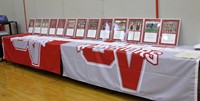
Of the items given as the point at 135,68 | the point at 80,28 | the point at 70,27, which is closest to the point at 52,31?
the point at 70,27

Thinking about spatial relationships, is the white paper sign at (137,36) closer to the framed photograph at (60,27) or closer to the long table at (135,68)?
the long table at (135,68)

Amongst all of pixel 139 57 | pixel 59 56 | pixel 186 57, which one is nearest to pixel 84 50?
pixel 59 56

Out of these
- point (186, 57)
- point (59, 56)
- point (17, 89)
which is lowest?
point (17, 89)

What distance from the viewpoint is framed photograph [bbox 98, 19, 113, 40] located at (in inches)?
131

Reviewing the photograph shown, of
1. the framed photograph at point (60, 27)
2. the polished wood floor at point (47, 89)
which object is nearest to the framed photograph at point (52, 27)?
the framed photograph at point (60, 27)

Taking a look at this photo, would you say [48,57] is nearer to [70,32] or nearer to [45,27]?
[70,32]

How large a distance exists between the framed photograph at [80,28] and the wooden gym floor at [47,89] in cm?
74

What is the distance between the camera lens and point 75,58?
3.13 m

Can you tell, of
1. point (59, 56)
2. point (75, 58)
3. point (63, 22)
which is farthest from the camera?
point (63, 22)

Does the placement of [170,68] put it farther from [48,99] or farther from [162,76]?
[48,99]

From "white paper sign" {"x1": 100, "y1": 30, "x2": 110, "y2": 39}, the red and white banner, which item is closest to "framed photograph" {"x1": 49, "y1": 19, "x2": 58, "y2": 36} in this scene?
the red and white banner

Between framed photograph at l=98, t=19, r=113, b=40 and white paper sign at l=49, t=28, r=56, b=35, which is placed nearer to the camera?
framed photograph at l=98, t=19, r=113, b=40

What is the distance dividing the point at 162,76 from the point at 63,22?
2.34m

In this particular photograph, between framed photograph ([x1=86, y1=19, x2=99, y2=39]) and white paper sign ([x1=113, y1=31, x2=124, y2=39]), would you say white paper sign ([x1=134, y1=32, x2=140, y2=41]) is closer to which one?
white paper sign ([x1=113, y1=31, x2=124, y2=39])
